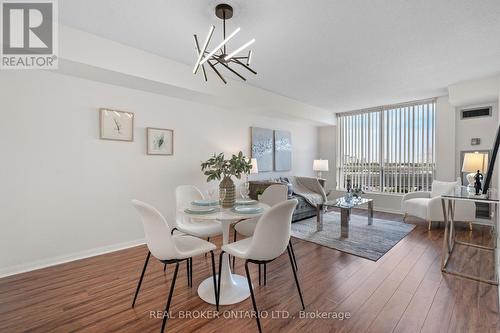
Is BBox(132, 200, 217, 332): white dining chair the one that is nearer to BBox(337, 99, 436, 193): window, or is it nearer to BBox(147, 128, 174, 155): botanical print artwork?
BBox(147, 128, 174, 155): botanical print artwork

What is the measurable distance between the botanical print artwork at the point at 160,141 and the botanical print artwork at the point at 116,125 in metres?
0.26

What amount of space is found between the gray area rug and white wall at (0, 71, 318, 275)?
2301 mm

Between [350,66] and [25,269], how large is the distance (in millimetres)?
4838

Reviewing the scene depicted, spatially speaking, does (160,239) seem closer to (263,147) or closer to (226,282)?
(226,282)

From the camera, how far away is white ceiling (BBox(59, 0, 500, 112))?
2105 millimetres

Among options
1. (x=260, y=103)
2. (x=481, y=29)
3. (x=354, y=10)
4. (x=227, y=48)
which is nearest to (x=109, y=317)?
(x=227, y=48)

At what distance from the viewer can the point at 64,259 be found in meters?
2.86

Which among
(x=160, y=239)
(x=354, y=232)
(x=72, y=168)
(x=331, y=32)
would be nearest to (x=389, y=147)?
(x=354, y=232)

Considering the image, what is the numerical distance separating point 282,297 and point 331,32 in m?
2.74

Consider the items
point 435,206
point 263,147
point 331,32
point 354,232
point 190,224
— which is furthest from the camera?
point 263,147

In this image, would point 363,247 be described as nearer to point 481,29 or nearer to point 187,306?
point 187,306

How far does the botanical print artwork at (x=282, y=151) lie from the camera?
5613mm

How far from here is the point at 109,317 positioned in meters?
1.86

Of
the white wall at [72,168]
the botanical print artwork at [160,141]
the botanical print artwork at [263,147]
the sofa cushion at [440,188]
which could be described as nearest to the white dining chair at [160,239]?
the white wall at [72,168]
